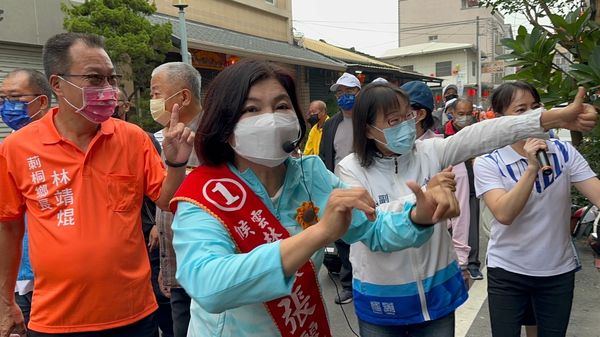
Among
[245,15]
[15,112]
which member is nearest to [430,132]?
[15,112]

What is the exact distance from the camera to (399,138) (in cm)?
241

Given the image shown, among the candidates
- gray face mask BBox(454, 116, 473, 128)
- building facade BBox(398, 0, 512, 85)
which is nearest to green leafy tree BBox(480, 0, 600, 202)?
gray face mask BBox(454, 116, 473, 128)

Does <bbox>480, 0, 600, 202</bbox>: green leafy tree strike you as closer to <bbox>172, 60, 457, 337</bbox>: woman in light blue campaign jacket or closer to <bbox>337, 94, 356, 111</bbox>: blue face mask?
<bbox>172, 60, 457, 337</bbox>: woman in light blue campaign jacket

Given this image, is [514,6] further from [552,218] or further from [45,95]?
[45,95]

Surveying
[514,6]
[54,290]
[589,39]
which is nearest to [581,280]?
[589,39]

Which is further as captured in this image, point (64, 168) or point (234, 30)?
point (234, 30)

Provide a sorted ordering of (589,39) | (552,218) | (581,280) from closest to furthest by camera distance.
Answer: (589,39) < (552,218) < (581,280)

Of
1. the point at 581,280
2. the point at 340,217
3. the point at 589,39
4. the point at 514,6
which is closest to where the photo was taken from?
the point at 340,217

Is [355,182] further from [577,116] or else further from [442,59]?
[442,59]

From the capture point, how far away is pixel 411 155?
2.49m

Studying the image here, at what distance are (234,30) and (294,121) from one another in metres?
15.0

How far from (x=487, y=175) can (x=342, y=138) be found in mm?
2865

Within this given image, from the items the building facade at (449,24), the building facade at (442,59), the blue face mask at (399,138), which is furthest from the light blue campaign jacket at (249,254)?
the building facade at (449,24)

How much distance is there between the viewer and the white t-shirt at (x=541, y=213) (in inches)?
103
